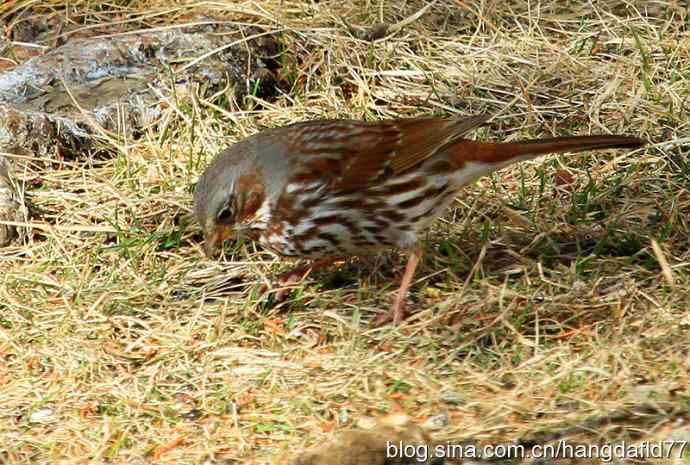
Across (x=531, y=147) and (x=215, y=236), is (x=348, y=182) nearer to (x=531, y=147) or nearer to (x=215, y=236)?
(x=215, y=236)

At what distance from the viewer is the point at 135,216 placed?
6191 mm

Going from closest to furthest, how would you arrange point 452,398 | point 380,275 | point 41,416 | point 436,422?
point 436,422, point 452,398, point 41,416, point 380,275

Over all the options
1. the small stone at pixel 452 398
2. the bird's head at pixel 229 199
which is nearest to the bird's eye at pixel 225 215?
the bird's head at pixel 229 199

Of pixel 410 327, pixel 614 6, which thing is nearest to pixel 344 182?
pixel 410 327

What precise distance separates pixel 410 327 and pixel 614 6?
3309mm

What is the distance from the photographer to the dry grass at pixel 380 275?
4.70m

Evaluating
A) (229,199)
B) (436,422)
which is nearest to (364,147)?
(229,199)

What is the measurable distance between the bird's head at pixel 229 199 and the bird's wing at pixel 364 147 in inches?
7.4

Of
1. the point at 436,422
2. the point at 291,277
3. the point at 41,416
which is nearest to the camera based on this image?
the point at 436,422

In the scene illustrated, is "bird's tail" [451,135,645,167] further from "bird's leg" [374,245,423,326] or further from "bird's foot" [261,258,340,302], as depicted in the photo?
"bird's foot" [261,258,340,302]

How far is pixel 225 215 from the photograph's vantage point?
17.4ft

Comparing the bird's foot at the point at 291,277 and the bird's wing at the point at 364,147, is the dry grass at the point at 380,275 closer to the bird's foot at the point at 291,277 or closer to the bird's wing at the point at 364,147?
the bird's foot at the point at 291,277

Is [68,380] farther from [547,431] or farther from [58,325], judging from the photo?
[547,431]

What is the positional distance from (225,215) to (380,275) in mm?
895
